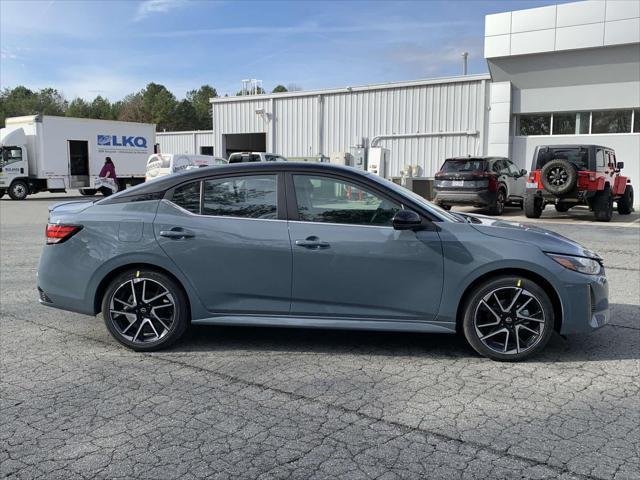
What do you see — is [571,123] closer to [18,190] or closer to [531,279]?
[531,279]

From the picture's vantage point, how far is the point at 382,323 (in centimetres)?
454

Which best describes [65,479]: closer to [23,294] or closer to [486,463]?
[486,463]

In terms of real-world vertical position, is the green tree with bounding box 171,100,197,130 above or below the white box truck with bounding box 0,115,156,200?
above

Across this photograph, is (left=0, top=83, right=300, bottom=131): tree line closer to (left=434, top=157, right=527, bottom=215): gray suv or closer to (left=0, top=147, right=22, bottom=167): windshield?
(left=0, top=147, right=22, bottom=167): windshield

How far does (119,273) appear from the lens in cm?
475

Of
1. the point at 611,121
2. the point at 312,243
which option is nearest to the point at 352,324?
the point at 312,243

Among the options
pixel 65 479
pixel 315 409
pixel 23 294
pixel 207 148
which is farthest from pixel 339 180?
pixel 207 148

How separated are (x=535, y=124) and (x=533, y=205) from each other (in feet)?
29.7

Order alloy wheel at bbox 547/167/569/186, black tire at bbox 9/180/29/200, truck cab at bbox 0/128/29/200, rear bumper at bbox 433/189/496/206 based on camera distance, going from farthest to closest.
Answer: black tire at bbox 9/180/29/200
truck cab at bbox 0/128/29/200
rear bumper at bbox 433/189/496/206
alloy wheel at bbox 547/167/569/186

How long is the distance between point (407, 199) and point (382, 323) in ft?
3.31

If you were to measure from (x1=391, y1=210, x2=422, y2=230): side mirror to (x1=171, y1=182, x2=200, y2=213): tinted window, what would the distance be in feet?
5.35

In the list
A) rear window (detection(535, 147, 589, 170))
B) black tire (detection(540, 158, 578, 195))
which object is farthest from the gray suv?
black tire (detection(540, 158, 578, 195))

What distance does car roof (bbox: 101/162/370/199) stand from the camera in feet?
15.4

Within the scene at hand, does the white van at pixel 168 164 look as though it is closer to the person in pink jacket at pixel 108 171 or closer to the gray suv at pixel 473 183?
the person in pink jacket at pixel 108 171
